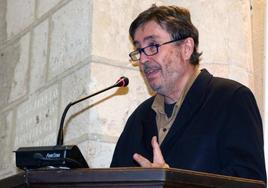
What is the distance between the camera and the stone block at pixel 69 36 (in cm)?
341

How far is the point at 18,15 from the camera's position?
4.18 m

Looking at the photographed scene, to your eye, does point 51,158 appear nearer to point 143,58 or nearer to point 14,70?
point 143,58

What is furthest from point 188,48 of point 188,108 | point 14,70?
point 14,70

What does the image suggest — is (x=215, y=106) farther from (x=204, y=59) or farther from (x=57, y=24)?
(x=57, y=24)

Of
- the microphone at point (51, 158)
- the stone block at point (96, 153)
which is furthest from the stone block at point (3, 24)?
the microphone at point (51, 158)

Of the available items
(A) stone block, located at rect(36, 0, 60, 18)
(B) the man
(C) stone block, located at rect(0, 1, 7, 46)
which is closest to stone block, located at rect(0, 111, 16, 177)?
(C) stone block, located at rect(0, 1, 7, 46)

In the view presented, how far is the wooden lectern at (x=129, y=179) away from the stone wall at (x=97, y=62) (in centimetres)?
126

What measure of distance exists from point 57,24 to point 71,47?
0.26 meters

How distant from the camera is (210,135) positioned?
2510mm

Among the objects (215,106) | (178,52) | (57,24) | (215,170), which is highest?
(57,24)

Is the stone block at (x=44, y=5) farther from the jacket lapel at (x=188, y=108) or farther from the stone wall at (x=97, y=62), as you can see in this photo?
the jacket lapel at (x=188, y=108)

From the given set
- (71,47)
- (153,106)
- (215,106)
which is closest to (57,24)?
(71,47)

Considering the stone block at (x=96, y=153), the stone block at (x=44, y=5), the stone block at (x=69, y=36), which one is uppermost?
the stone block at (x=44, y=5)

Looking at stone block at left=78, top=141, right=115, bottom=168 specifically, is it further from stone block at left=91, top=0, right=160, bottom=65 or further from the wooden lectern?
the wooden lectern
